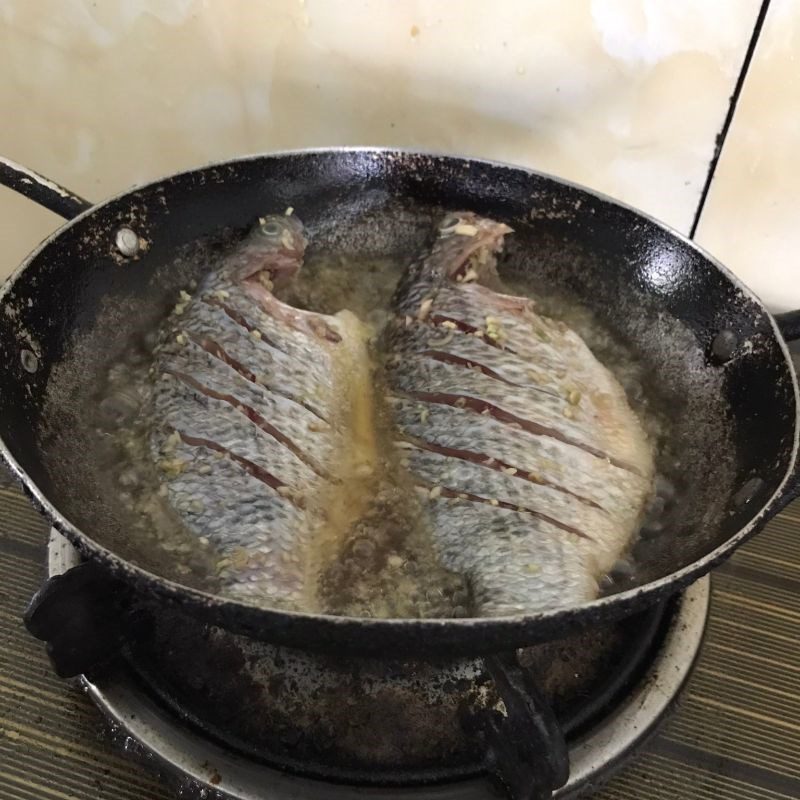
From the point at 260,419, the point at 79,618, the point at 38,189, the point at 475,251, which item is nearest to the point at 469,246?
the point at 475,251

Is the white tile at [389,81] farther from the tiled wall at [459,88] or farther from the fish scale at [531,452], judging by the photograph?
the fish scale at [531,452]

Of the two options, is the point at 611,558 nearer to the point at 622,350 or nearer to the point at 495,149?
the point at 622,350

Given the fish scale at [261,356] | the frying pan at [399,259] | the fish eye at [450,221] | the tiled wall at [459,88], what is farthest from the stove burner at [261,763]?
the tiled wall at [459,88]

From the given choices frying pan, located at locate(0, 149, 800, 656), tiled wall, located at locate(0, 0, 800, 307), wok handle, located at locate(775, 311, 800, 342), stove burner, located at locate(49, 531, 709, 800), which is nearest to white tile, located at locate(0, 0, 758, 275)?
tiled wall, located at locate(0, 0, 800, 307)

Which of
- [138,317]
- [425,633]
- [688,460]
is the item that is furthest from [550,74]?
[425,633]

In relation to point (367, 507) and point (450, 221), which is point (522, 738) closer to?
point (367, 507)

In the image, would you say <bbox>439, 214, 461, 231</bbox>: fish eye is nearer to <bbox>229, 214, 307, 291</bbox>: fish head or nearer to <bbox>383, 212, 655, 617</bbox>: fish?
<bbox>383, 212, 655, 617</bbox>: fish
